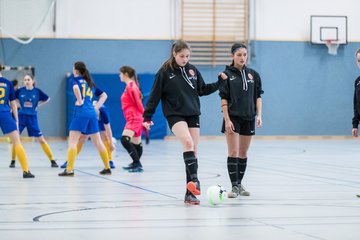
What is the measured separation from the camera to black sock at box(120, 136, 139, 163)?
13.2 m

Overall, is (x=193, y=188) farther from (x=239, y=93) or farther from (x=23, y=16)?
(x=23, y=16)

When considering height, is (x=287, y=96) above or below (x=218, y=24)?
below

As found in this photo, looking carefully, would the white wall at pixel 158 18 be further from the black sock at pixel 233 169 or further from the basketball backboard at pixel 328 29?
the black sock at pixel 233 169

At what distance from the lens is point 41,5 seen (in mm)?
24000

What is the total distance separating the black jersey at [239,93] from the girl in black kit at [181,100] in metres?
0.57

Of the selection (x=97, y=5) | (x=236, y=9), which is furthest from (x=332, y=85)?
(x=97, y=5)

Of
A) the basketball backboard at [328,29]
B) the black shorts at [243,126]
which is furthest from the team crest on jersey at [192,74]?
the basketball backboard at [328,29]

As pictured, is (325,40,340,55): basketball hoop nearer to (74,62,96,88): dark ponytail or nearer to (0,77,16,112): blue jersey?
(74,62,96,88): dark ponytail

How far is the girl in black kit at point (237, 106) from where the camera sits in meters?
9.01

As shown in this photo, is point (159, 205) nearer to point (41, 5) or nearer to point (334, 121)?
point (41, 5)

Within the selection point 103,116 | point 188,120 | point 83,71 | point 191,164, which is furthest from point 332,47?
point 191,164

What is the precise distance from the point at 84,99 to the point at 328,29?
17242 millimetres

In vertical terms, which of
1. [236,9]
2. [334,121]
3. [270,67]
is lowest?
[334,121]

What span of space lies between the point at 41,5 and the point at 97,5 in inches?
122
